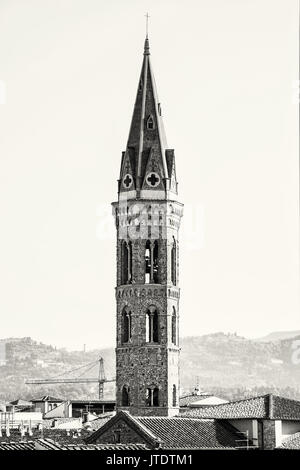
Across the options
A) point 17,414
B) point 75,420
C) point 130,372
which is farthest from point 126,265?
point 17,414

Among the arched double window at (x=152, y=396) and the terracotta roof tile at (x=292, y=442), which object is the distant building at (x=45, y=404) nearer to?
the arched double window at (x=152, y=396)

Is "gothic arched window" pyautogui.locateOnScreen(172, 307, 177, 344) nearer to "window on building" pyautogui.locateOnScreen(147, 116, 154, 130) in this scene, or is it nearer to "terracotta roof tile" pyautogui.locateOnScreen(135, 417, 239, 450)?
"terracotta roof tile" pyautogui.locateOnScreen(135, 417, 239, 450)

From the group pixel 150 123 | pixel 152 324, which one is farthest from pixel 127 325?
pixel 150 123

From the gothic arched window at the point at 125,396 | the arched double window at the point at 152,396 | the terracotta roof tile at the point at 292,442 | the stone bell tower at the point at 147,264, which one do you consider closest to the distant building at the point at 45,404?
the gothic arched window at the point at 125,396

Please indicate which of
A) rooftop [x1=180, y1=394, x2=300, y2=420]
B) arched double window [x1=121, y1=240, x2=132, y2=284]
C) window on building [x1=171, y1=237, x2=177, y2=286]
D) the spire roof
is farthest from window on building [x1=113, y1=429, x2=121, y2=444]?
the spire roof

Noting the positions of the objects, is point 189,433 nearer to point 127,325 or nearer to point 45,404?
point 127,325

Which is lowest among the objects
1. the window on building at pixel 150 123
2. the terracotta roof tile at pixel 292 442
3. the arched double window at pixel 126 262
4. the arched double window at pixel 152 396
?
the terracotta roof tile at pixel 292 442

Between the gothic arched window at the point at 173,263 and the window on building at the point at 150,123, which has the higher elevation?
the window on building at the point at 150,123
